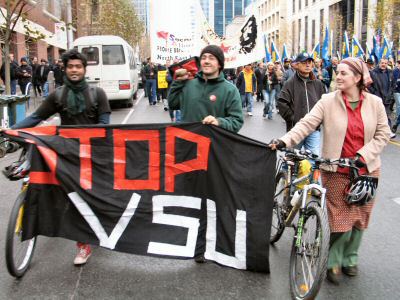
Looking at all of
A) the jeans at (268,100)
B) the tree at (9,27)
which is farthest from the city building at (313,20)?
the tree at (9,27)

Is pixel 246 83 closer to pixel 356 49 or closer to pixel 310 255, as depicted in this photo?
pixel 356 49

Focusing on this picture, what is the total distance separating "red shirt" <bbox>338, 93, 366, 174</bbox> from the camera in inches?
154

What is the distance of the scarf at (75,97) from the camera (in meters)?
4.58

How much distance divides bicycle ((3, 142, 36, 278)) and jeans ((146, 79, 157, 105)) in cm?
1708

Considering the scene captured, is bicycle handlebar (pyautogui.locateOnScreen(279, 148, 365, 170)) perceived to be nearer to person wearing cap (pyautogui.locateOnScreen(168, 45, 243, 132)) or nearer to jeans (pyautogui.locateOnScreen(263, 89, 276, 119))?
person wearing cap (pyautogui.locateOnScreen(168, 45, 243, 132))

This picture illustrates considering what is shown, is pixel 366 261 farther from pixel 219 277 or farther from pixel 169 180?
pixel 169 180

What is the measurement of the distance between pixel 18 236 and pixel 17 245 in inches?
3.3

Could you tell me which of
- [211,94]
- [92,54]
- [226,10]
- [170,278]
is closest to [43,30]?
[92,54]

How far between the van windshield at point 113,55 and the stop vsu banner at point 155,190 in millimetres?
15319

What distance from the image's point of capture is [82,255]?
4414 millimetres

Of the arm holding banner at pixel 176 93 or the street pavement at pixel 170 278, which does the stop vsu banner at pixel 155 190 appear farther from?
the arm holding banner at pixel 176 93

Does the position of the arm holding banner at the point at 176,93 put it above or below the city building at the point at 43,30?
below

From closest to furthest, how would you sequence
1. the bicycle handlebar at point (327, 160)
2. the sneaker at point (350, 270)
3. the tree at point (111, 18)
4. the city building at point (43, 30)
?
the bicycle handlebar at point (327, 160), the sneaker at point (350, 270), the city building at point (43, 30), the tree at point (111, 18)

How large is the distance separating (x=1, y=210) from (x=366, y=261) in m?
4.28
